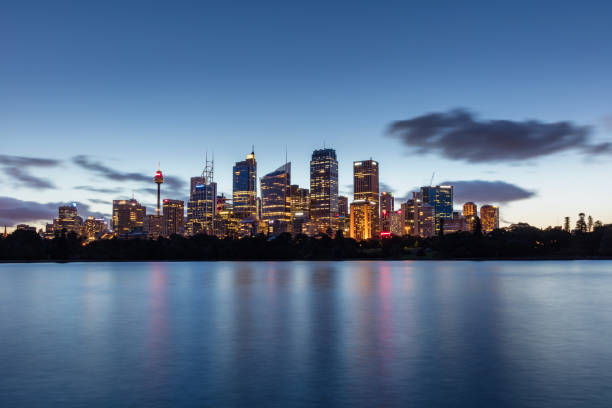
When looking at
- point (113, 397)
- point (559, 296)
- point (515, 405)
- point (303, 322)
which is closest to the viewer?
point (515, 405)

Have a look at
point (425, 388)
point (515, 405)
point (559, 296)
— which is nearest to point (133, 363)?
point (425, 388)

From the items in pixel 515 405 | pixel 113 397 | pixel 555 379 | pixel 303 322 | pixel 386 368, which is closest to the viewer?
pixel 515 405

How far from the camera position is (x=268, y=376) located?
72.8 feet

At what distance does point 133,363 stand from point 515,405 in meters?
17.8

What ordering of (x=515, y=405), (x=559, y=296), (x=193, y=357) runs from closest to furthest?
(x=515, y=405) < (x=193, y=357) < (x=559, y=296)

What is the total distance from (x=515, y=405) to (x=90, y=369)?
18855 mm

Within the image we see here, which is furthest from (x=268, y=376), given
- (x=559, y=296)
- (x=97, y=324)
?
(x=559, y=296)

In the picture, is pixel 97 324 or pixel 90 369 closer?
pixel 90 369

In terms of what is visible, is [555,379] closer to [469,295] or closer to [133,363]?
[133,363]

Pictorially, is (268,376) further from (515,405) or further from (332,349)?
(515,405)

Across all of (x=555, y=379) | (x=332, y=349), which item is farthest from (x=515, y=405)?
(x=332, y=349)

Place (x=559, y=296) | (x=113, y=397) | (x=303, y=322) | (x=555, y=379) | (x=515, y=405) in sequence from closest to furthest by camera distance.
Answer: (x=515, y=405)
(x=113, y=397)
(x=555, y=379)
(x=303, y=322)
(x=559, y=296)

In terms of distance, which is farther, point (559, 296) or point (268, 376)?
point (559, 296)

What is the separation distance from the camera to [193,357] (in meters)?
26.4
